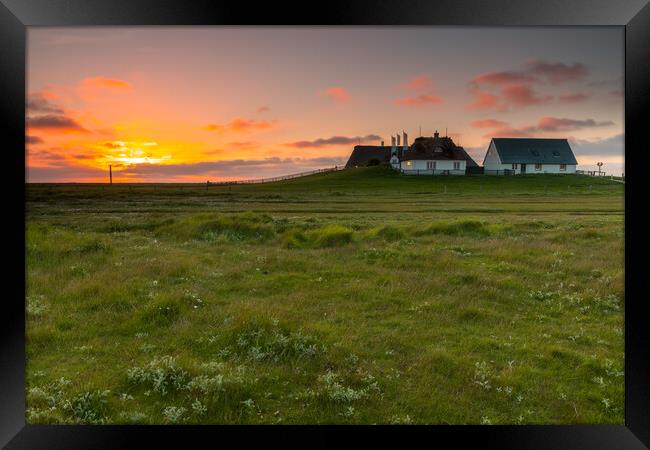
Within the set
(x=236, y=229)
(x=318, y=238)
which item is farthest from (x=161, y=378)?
(x=236, y=229)

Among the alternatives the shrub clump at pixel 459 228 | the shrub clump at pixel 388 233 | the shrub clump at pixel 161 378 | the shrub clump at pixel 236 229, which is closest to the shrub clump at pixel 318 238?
the shrub clump at pixel 388 233

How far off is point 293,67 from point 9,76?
1409 cm

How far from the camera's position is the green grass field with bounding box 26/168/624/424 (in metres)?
6.41

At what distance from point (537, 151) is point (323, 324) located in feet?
120

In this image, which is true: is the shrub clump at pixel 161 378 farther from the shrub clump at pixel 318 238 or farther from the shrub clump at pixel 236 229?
the shrub clump at pixel 236 229

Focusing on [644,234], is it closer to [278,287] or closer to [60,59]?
[278,287]

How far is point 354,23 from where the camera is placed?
5059mm

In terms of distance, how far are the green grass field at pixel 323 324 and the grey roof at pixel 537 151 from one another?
2001 cm

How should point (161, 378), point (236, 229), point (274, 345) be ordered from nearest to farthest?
1. point (161, 378)
2. point (274, 345)
3. point (236, 229)

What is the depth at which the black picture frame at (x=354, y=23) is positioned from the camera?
16.1 ft

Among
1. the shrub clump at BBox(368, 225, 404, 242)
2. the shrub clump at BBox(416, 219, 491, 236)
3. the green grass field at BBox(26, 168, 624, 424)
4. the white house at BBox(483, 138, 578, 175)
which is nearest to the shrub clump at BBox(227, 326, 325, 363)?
the green grass field at BBox(26, 168, 624, 424)

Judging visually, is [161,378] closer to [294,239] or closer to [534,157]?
[294,239]

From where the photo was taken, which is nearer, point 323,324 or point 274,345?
point 274,345

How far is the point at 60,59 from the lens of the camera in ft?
49.0
